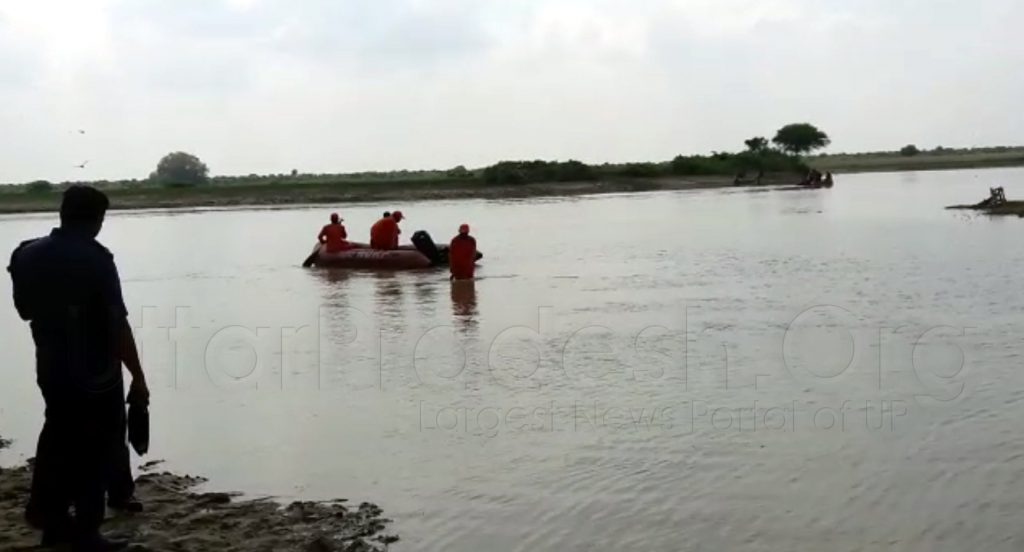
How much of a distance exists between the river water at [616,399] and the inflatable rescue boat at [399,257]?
3.10ft

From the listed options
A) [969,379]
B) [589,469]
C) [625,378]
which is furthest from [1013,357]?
[589,469]

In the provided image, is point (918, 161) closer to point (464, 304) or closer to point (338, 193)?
point (338, 193)

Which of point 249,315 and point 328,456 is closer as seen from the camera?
point 328,456

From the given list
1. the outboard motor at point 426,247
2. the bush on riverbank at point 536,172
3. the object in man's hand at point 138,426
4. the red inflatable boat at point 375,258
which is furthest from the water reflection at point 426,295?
the bush on riverbank at point 536,172

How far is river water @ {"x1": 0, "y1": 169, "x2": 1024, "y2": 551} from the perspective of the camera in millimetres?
7078

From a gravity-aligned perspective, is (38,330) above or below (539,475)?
above

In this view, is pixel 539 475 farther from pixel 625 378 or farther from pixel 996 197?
pixel 996 197

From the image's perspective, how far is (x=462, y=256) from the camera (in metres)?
21.7

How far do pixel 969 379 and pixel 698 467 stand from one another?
3985mm

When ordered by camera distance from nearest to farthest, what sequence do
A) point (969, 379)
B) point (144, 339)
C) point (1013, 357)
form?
point (969, 379) < point (1013, 357) < point (144, 339)

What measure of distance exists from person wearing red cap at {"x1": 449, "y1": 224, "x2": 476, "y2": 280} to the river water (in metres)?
→ 0.34

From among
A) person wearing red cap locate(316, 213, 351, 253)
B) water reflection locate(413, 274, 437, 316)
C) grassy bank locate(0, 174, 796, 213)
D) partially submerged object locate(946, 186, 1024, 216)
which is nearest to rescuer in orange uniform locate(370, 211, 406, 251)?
person wearing red cap locate(316, 213, 351, 253)

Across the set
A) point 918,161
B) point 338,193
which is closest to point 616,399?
point 338,193

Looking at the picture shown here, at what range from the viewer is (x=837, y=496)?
728cm
